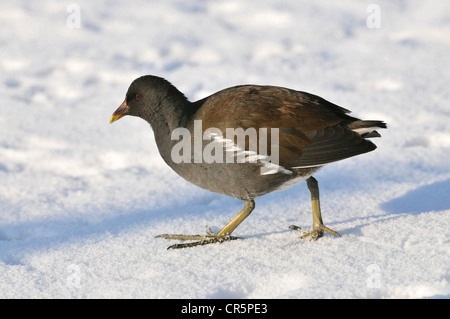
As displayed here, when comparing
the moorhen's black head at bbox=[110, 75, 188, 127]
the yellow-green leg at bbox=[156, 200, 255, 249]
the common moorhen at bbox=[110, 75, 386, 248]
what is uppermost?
the moorhen's black head at bbox=[110, 75, 188, 127]

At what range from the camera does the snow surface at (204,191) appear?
2830 mm

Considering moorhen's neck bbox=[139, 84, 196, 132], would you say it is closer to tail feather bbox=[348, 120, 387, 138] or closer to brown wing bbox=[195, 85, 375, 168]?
brown wing bbox=[195, 85, 375, 168]

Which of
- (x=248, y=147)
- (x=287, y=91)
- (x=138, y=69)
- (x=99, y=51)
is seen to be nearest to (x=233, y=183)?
(x=248, y=147)

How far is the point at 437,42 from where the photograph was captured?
770 centimetres

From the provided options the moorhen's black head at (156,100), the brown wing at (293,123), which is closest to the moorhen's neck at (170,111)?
the moorhen's black head at (156,100)

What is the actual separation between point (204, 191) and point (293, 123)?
1478 millimetres

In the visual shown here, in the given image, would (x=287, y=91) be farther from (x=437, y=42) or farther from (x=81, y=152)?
(x=437, y=42)

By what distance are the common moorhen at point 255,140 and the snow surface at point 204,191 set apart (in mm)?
377

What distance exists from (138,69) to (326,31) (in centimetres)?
282

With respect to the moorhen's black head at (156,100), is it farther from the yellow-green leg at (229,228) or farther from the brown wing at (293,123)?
the yellow-green leg at (229,228)

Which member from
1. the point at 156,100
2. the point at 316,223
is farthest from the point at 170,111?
the point at 316,223

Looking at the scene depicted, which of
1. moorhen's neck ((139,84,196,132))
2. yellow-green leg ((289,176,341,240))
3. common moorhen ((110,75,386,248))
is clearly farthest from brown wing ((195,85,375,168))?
yellow-green leg ((289,176,341,240))

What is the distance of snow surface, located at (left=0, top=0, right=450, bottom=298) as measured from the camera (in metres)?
2.83

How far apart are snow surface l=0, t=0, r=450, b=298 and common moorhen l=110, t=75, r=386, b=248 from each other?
1.24 ft
